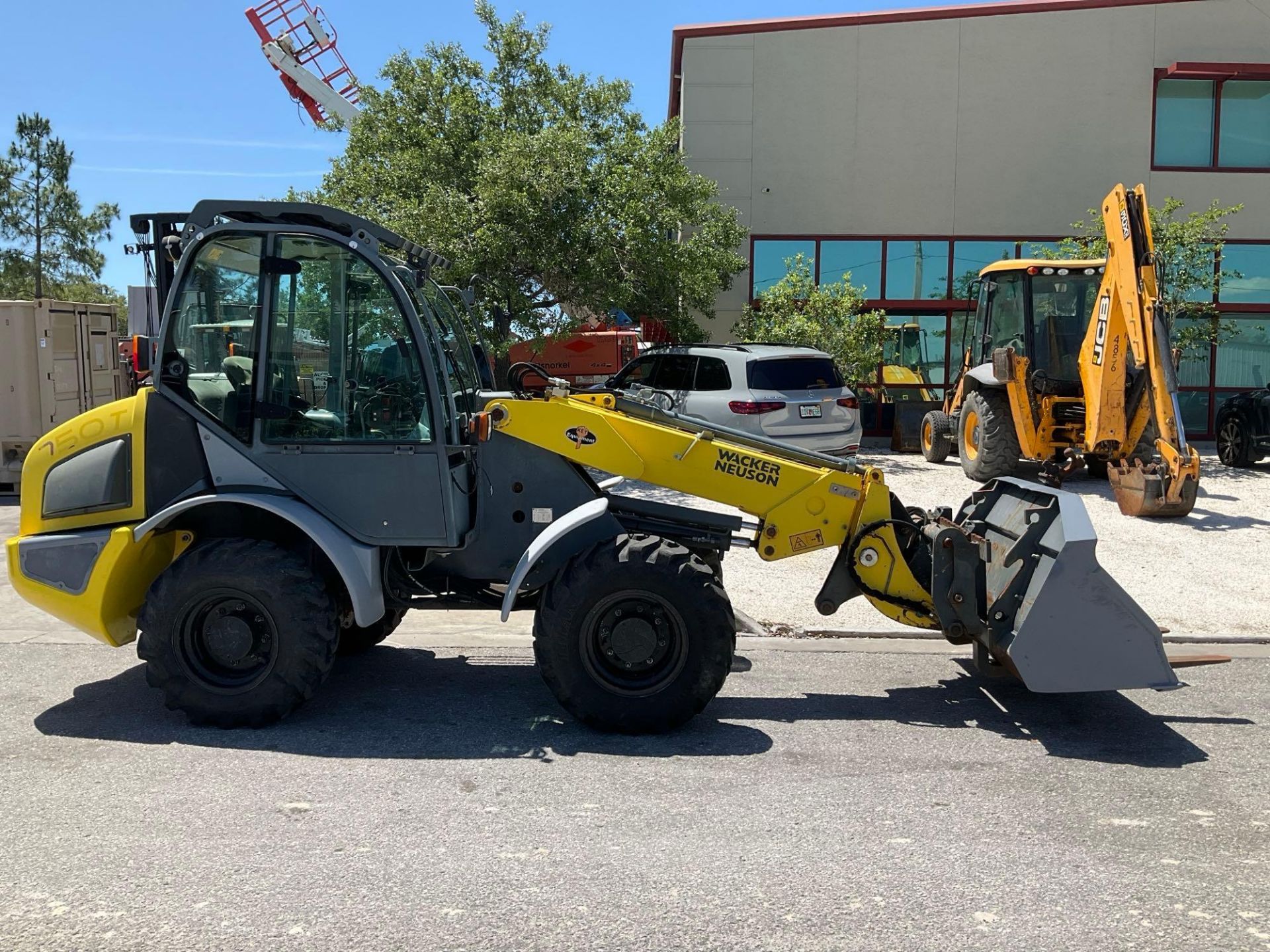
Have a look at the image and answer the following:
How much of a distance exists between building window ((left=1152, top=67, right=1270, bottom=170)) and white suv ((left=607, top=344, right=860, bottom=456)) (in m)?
10.4

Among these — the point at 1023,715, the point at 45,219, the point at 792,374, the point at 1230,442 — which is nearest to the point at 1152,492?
the point at 792,374

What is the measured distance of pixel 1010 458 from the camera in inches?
555

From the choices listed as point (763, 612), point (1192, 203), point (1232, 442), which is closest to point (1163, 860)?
point (763, 612)

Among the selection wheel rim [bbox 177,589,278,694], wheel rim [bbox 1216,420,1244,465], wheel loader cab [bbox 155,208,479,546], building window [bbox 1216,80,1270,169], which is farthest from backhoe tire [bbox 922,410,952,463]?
wheel rim [bbox 177,589,278,694]

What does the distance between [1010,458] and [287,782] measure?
11306mm

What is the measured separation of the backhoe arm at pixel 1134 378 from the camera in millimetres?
11422

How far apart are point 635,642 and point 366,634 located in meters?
2.26

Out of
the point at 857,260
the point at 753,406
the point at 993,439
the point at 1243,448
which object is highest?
the point at 857,260

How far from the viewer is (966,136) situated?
19172 millimetres

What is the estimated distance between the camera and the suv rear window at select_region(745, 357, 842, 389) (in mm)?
12672

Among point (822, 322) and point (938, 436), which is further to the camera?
point (822, 322)

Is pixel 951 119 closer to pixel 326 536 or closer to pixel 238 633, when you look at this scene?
pixel 326 536

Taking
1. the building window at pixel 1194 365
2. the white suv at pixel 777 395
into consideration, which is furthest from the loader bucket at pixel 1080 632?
the building window at pixel 1194 365

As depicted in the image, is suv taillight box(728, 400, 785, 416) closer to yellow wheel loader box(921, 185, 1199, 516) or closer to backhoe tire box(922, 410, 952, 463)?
yellow wheel loader box(921, 185, 1199, 516)
